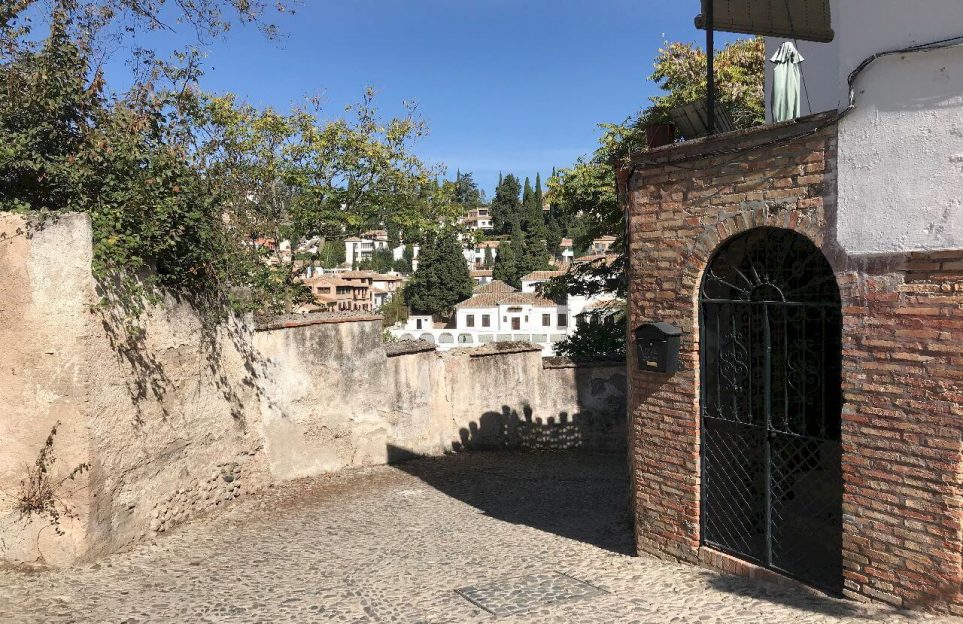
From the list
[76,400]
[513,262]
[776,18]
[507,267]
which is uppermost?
[776,18]

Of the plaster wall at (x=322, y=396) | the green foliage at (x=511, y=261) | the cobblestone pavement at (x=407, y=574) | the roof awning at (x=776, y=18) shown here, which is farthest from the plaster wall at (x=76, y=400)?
the green foliage at (x=511, y=261)

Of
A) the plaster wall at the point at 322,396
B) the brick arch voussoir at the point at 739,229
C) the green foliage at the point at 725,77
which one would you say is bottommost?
the plaster wall at the point at 322,396

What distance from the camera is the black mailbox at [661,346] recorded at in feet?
18.5

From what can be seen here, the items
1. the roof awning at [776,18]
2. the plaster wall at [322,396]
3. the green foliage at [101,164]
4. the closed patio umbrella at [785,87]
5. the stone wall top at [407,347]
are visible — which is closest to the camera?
the closed patio umbrella at [785,87]

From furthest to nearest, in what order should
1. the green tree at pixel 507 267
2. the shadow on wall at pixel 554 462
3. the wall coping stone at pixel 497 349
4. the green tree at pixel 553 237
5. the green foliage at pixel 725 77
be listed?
the green tree at pixel 553 237, the green tree at pixel 507 267, the green foliage at pixel 725 77, the wall coping stone at pixel 497 349, the shadow on wall at pixel 554 462

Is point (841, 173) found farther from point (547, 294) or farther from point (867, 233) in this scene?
point (547, 294)

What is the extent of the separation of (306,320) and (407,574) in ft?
14.9

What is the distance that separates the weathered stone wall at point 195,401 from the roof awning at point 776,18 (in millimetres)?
5860

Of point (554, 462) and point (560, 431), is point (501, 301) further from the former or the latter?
point (554, 462)

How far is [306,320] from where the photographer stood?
9836mm

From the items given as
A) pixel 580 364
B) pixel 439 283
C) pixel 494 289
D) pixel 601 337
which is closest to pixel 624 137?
pixel 601 337

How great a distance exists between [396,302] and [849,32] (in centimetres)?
5076

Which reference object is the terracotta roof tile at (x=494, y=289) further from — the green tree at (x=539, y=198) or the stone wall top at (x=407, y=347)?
the stone wall top at (x=407, y=347)

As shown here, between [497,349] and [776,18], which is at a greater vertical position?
[776,18]
